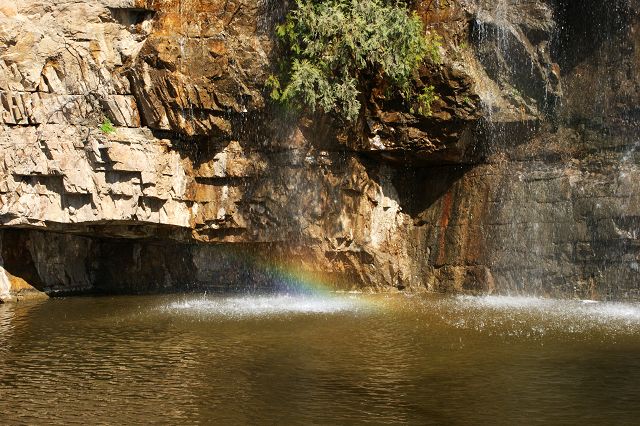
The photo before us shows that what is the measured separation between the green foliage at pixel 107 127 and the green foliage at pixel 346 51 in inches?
177

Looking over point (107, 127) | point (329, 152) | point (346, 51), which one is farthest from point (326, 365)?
point (107, 127)

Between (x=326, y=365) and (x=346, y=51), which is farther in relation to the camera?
(x=346, y=51)

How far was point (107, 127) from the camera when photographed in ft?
69.4

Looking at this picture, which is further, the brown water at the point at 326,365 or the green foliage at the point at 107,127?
the green foliage at the point at 107,127

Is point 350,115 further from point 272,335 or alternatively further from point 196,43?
point 272,335

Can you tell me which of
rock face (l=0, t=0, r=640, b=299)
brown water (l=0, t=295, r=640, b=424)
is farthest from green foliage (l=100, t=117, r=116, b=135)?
brown water (l=0, t=295, r=640, b=424)

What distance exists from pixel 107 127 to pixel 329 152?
6.29 metres

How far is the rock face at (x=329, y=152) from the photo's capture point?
21.0 meters

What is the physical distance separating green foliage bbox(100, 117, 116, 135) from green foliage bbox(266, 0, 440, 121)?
450 cm

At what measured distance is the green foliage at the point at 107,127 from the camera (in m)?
21.1

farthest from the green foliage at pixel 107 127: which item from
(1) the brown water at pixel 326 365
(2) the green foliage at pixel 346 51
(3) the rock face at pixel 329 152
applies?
(1) the brown water at pixel 326 365

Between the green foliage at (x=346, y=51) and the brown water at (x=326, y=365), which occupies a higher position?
the green foliage at (x=346, y=51)

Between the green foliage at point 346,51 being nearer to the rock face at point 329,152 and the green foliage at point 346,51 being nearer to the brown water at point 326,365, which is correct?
the rock face at point 329,152

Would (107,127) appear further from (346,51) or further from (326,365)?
(326,365)
